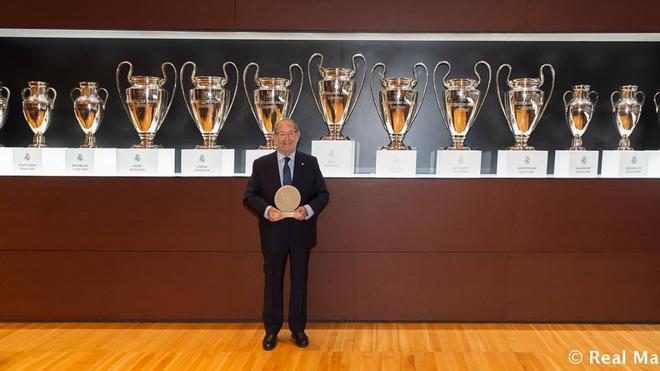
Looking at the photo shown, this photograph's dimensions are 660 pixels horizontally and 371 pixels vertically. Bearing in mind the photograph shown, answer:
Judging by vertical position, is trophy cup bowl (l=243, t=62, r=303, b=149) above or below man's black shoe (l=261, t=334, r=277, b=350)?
above

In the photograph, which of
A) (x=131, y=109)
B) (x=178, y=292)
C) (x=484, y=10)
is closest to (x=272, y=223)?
(x=178, y=292)

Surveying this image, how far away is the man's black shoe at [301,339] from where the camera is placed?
2358mm

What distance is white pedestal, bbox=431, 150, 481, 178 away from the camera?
271 centimetres

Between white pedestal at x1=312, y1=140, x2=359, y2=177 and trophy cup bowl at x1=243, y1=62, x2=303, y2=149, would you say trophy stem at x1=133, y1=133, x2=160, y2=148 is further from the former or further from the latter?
white pedestal at x1=312, y1=140, x2=359, y2=177

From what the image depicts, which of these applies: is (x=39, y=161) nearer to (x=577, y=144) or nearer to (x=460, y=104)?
(x=460, y=104)

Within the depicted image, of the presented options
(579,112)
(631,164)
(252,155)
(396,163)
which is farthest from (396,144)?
(631,164)

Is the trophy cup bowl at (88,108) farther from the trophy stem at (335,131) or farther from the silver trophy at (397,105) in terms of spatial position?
the silver trophy at (397,105)

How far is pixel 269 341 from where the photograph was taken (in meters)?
2.33

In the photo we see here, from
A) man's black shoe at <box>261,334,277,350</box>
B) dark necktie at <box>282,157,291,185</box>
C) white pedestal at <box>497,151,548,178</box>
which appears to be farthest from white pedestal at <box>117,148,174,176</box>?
white pedestal at <box>497,151,548,178</box>

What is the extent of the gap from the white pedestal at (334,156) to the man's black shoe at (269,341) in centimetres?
87

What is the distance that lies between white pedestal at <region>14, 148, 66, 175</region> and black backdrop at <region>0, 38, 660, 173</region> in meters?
0.54

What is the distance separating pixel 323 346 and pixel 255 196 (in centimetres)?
77

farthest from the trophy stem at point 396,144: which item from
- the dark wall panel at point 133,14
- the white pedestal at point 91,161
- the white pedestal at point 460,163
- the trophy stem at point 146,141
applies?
the white pedestal at point 91,161

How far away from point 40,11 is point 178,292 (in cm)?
169
